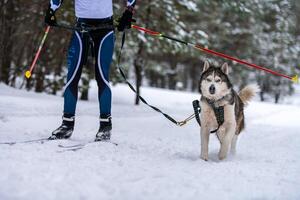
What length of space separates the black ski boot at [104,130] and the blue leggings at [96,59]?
0.06 meters

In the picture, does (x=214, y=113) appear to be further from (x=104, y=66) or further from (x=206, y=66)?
(x=104, y=66)

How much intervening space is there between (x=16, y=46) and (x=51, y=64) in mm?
2185

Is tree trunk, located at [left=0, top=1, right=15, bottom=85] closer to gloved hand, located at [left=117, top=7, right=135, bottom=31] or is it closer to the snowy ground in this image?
the snowy ground

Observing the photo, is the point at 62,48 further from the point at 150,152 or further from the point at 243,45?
the point at 243,45

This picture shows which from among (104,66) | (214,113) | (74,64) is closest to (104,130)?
(104,66)

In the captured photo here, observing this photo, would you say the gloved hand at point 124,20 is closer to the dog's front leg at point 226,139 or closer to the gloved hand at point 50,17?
the gloved hand at point 50,17

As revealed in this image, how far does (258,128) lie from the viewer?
1023 centimetres

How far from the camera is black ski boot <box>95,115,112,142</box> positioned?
5191 millimetres

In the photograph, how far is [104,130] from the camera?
524 centimetres

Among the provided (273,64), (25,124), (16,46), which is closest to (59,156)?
(25,124)

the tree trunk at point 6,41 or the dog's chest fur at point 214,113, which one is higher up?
the tree trunk at point 6,41

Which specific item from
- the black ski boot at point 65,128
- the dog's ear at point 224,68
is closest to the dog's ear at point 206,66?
the dog's ear at point 224,68

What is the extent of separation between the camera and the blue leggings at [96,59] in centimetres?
526

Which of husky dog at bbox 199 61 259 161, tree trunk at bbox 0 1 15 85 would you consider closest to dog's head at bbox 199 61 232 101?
husky dog at bbox 199 61 259 161
